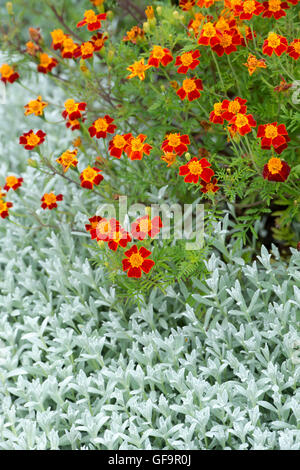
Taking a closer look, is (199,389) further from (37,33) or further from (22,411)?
(37,33)

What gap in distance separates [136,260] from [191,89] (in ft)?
2.18

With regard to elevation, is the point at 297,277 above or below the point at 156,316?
above

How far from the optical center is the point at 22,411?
2152mm

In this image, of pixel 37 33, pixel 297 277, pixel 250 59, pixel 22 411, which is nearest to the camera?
pixel 250 59

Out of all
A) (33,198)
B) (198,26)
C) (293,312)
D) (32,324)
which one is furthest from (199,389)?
(33,198)

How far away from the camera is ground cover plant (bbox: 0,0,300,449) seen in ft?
6.06

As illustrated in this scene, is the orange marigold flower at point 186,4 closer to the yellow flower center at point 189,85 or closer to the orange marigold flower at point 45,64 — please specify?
the yellow flower center at point 189,85

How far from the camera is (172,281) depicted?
6.61ft

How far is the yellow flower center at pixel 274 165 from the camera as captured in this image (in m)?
1.82

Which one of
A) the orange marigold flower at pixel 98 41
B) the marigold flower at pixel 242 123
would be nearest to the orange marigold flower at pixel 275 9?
the marigold flower at pixel 242 123

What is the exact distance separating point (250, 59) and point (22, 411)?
5.09 ft

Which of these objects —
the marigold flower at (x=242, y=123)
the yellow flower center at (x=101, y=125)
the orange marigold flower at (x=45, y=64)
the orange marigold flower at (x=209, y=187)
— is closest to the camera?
the marigold flower at (x=242, y=123)

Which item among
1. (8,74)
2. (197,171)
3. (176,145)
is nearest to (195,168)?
(197,171)

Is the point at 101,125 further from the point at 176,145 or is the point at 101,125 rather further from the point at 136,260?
the point at 136,260
